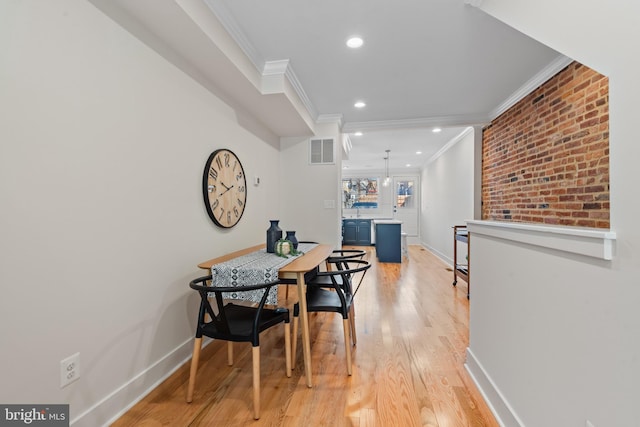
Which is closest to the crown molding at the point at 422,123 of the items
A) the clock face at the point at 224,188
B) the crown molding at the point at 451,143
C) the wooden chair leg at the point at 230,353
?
the crown molding at the point at 451,143

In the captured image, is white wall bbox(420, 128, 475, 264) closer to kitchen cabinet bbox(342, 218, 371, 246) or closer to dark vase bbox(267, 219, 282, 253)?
kitchen cabinet bbox(342, 218, 371, 246)

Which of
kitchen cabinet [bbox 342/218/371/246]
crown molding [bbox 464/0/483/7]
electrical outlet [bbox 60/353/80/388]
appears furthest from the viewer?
kitchen cabinet [bbox 342/218/371/246]

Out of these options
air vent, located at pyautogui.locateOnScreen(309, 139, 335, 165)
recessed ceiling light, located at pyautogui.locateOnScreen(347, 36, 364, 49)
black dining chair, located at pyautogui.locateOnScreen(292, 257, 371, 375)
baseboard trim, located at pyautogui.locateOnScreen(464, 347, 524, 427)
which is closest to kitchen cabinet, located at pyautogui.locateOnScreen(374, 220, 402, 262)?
air vent, located at pyautogui.locateOnScreen(309, 139, 335, 165)

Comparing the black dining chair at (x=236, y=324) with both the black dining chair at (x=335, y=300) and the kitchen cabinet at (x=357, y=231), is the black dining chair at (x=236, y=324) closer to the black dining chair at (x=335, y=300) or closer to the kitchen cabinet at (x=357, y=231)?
the black dining chair at (x=335, y=300)

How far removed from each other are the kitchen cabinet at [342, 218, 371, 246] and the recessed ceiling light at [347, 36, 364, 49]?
20.0ft

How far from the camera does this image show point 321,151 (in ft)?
13.0

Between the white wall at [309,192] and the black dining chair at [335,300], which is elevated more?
the white wall at [309,192]

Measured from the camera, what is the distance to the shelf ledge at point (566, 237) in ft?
2.82

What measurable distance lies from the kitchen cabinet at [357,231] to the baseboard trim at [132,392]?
6340mm

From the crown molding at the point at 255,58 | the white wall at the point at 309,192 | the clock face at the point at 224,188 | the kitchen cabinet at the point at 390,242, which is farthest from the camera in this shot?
the kitchen cabinet at the point at 390,242

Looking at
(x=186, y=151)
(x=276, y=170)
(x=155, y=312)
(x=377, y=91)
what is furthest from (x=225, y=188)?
(x=377, y=91)

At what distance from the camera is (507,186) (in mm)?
3463

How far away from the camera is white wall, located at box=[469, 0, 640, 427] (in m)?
0.79
